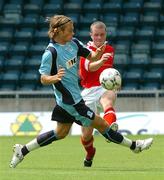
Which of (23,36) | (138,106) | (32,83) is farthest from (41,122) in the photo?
(23,36)

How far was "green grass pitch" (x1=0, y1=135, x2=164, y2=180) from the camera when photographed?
8.66m

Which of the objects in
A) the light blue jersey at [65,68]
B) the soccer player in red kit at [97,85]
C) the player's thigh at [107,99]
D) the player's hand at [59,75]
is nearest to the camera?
the player's hand at [59,75]

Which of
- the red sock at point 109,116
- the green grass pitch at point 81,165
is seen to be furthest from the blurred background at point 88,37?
the red sock at point 109,116

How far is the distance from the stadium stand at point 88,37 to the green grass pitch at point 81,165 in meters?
9.58

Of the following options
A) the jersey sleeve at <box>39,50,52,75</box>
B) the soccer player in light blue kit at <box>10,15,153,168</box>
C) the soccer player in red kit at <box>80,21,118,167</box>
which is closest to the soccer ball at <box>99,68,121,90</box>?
the soccer player in red kit at <box>80,21,118,167</box>

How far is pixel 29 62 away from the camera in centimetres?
2498

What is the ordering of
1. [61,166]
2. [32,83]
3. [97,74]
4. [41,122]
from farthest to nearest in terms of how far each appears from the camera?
[32,83] < [41,122] < [97,74] < [61,166]

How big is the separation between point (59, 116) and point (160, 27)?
1669cm

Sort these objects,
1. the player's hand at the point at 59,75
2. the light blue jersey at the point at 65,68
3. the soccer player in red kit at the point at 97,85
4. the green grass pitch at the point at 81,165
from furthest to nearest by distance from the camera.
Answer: the soccer player in red kit at the point at 97,85 < the light blue jersey at the point at 65,68 < the player's hand at the point at 59,75 < the green grass pitch at the point at 81,165

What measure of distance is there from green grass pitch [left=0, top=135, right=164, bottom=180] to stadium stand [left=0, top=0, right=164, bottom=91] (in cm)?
958

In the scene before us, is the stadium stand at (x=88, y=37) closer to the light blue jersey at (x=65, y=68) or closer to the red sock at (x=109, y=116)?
the red sock at (x=109, y=116)

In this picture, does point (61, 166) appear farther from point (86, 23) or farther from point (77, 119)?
point (86, 23)

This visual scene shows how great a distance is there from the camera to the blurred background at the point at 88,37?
79.6 ft

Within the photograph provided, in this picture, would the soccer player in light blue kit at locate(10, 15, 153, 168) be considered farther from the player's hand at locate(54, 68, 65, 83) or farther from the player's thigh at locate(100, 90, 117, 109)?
the player's thigh at locate(100, 90, 117, 109)
